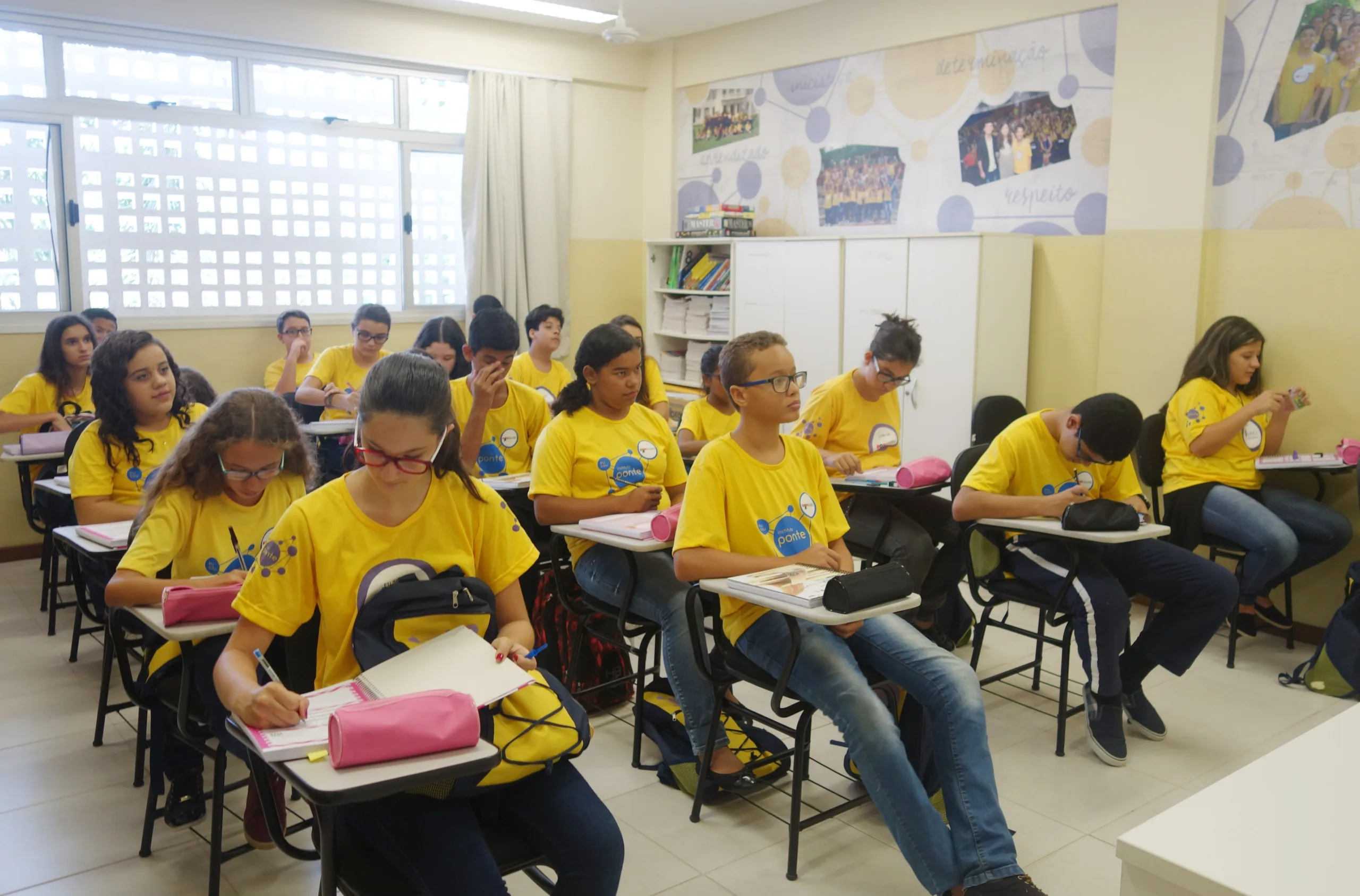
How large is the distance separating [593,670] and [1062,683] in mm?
1490

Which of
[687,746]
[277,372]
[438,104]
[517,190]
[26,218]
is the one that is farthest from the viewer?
[517,190]

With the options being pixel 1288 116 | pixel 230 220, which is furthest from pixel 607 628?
pixel 230 220

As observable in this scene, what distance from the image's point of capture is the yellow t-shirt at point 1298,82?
414 centimetres

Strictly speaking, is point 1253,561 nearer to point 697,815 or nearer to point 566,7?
point 697,815

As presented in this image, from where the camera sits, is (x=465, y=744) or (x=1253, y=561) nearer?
(x=465, y=744)

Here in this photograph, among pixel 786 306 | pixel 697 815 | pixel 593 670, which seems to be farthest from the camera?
pixel 786 306

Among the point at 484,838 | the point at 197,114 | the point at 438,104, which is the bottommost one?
the point at 484,838

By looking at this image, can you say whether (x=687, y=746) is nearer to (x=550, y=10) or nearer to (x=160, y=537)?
(x=160, y=537)

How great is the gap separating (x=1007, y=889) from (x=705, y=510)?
3.39ft

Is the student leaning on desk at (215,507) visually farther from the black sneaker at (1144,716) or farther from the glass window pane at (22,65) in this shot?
the glass window pane at (22,65)

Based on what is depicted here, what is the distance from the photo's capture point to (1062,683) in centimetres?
310

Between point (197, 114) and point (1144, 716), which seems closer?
point (1144, 716)

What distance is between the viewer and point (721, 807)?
9.13ft

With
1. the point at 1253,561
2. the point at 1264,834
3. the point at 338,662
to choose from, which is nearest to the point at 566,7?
the point at 1253,561
